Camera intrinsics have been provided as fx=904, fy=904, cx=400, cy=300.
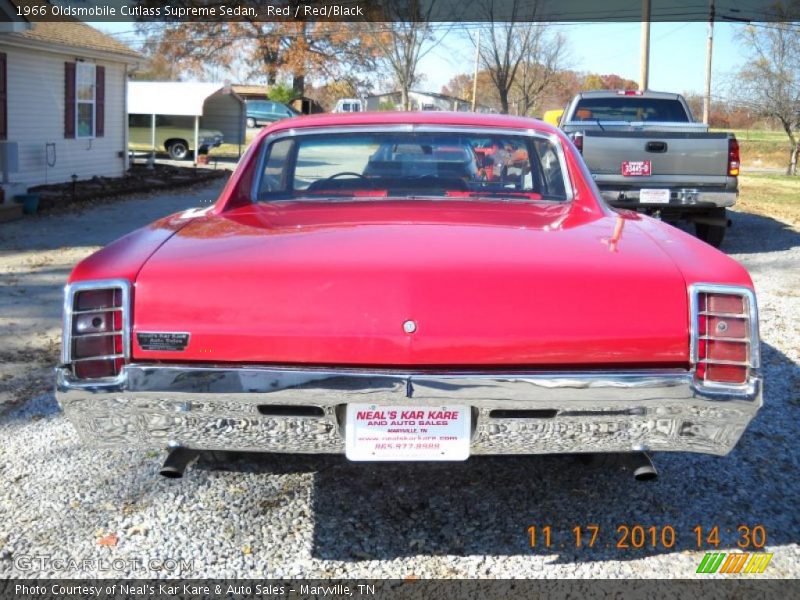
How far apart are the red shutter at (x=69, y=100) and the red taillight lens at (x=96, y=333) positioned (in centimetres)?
1570

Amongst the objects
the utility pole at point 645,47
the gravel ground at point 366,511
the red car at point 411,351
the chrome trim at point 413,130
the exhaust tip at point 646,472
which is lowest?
the gravel ground at point 366,511

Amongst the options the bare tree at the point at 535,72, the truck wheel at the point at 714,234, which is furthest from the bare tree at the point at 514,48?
the truck wheel at the point at 714,234

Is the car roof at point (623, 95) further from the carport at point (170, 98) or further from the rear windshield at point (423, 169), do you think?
the carport at point (170, 98)

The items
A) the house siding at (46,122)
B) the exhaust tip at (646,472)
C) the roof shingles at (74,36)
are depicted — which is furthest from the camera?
the roof shingles at (74,36)

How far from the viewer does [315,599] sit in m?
2.94

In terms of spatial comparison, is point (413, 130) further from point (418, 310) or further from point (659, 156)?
point (659, 156)

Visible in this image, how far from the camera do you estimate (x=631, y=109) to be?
12.6 meters

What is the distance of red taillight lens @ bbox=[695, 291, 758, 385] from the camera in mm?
2754

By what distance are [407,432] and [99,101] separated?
57.9ft

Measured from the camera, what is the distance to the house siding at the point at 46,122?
15359 millimetres

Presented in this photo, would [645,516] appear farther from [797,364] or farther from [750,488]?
[797,364]

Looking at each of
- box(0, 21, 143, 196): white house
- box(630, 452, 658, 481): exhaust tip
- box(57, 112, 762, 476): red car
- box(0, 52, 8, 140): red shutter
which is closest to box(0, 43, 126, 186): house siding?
box(0, 21, 143, 196): white house

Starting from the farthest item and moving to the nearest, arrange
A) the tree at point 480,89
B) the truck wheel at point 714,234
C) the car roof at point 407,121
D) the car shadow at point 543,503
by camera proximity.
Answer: the tree at point 480,89 → the truck wheel at point 714,234 → the car roof at point 407,121 → the car shadow at point 543,503

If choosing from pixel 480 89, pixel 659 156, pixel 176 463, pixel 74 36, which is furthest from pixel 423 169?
pixel 480 89
